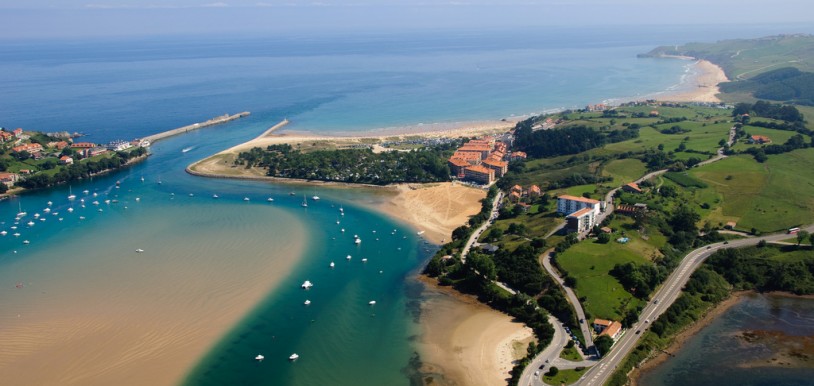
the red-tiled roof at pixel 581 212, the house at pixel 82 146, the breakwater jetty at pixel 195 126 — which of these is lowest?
the red-tiled roof at pixel 581 212

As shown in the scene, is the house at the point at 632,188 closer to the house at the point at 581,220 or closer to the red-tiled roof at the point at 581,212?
the house at the point at 581,220

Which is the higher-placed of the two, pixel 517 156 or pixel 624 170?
pixel 517 156

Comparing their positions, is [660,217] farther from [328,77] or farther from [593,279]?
[328,77]

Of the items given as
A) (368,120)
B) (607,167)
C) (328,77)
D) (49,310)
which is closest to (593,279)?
(607,167)

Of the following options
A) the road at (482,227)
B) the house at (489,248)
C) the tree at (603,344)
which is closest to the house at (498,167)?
the road at (482,227)

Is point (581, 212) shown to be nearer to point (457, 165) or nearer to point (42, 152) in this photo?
point (457, 165)

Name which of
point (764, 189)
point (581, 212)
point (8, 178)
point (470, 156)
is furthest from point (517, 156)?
point (8, 178)

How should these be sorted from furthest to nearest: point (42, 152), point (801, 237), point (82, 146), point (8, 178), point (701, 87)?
1. point (701, 87)
2. point (82, 146)
3. point (42, 152)
4. point (8, 178)
5. point (801, 237)
